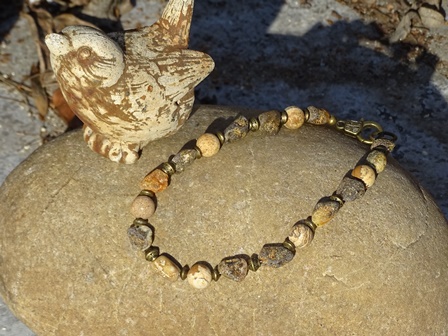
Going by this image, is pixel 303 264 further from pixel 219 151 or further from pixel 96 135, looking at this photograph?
pixel 96 135

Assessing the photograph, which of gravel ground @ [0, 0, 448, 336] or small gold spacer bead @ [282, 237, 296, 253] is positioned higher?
small gold spacer bead @ [282, 237, 296, 253]

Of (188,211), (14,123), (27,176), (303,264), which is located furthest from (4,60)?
(303,264)

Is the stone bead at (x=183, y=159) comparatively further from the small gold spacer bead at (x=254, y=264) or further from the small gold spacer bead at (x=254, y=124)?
the small gold spacer bead at (x=254, y=264)

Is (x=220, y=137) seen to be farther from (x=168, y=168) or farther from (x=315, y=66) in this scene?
(x=315, y=66)

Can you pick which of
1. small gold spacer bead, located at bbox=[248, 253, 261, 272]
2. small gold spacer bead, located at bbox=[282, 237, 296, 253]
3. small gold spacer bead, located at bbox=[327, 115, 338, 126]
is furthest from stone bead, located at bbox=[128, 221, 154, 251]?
small gold spacer bead, located at bbox=[327, 115, 338, 126]

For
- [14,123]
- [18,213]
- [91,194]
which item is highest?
[91,194]

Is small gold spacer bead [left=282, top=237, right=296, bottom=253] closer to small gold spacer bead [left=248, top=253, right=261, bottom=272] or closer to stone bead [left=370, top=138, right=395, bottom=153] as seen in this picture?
small gold spacer bead [left=248, top=253, right=261, bottom=272]
